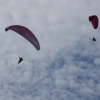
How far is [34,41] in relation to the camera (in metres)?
34.1

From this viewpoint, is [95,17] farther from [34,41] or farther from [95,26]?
[34,41]

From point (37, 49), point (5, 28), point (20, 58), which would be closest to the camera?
point (5, 28)

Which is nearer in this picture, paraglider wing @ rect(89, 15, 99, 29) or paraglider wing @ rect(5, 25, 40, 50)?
paraglider wing @ rect(5, 25, 40, 50)

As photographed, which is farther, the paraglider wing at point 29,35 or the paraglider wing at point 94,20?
the paraglider wing at point 94,20

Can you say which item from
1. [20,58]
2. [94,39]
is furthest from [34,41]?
[94,39]

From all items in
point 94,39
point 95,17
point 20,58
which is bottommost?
point 20,58

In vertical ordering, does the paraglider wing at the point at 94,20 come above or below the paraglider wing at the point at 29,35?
above

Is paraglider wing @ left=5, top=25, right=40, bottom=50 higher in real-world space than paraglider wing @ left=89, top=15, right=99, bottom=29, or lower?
lower

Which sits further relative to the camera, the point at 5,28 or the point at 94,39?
the point at 94,39

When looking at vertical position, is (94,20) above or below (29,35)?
above

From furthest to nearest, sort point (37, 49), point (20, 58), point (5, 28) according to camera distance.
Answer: point (20, 58) → point (37, 49) → point (5, 28)

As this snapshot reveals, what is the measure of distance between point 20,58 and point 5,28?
608 centimetres

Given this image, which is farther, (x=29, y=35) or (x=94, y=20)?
(x=94, y=20)

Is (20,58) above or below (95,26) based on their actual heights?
below
